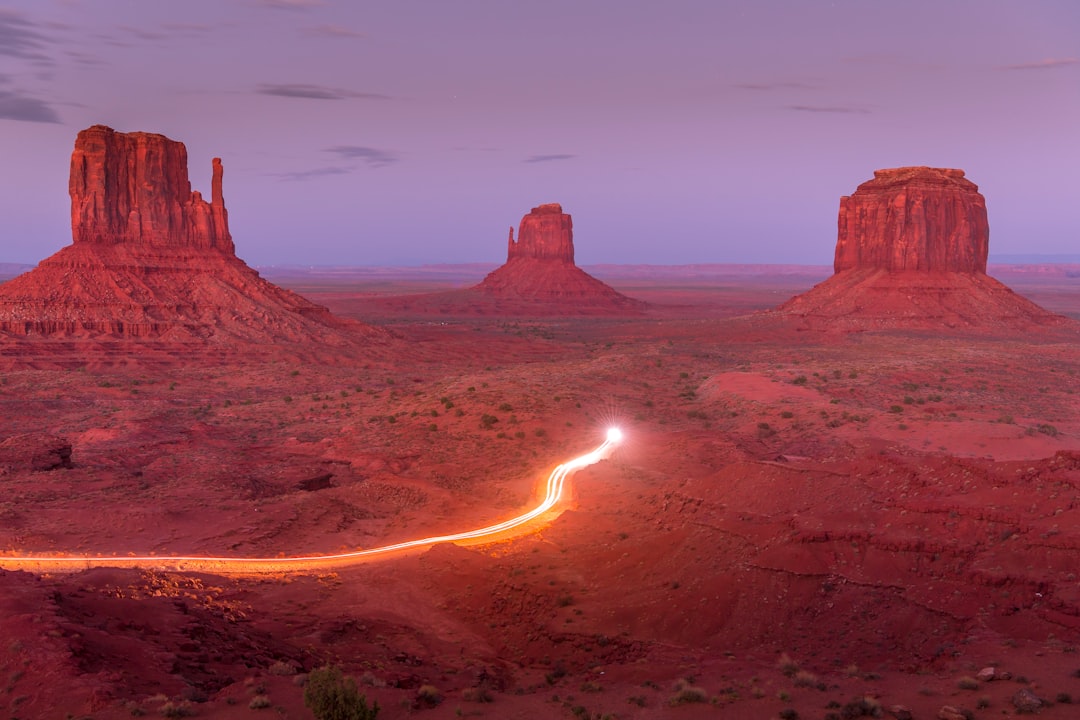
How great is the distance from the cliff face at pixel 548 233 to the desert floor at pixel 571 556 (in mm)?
104873

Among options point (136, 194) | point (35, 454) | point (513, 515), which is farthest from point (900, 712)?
point (136, 194)

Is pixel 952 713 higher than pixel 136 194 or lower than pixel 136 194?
lower

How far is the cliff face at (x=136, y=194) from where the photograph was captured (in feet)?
214

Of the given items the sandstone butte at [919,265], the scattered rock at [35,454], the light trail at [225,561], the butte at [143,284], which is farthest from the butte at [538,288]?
the light trail at [225,561]

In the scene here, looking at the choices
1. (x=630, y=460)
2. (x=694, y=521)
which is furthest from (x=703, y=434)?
(x=694, y=521)

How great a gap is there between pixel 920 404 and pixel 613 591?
26288mm

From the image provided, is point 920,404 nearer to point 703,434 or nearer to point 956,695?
point 703,434

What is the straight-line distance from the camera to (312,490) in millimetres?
30500

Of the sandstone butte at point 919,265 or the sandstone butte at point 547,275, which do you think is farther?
the sandstone butte at point 547,275

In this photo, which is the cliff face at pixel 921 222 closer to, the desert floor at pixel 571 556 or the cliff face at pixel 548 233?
the desert floor at pixel 571 556

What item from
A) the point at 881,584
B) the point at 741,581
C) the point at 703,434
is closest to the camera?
the point at 881,584

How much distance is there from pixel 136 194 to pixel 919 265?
75329 millimetres

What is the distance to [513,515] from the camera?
1041 inches

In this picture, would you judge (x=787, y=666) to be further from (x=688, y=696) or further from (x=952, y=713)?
(x=952, y=713)
